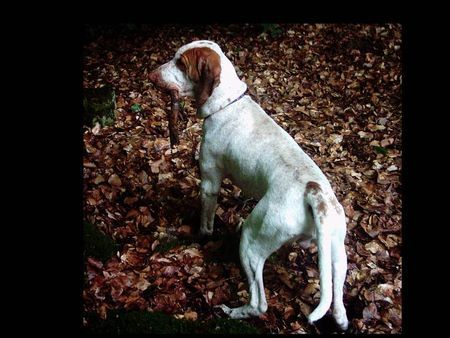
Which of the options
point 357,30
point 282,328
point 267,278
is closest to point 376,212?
point 267,278

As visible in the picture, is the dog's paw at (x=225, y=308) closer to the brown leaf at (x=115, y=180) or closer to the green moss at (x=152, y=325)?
the green moss at (x=152, y=325)

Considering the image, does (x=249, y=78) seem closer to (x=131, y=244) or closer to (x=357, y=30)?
(x=357, y=30)

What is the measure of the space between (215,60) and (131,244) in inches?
81.1

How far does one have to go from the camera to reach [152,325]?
317 centimetres

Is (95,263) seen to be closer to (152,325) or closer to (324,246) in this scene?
(152,325)

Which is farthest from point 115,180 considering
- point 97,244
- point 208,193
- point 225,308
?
point 225,308

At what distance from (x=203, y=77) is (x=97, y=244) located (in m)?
1.92

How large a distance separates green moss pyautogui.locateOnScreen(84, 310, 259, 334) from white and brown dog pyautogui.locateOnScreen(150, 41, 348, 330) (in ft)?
0.50

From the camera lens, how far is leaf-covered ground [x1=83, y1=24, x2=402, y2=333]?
379cm

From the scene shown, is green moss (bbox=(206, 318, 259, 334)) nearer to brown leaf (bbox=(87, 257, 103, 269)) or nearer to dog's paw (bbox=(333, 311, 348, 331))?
dog's paw (bbox=(333, 311, 348, 331))

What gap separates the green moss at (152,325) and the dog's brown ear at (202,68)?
6.20 ft

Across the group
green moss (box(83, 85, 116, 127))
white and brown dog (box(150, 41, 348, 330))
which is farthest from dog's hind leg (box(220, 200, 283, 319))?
green moss (box(83, 85, 116, 127))

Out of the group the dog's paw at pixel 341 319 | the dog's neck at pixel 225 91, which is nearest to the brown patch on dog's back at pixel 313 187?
the dog's paw at pixel 341 319

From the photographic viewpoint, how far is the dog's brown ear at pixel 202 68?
3.66m
